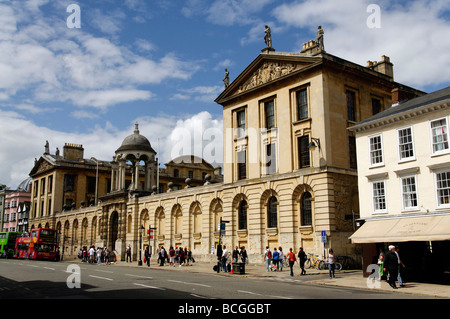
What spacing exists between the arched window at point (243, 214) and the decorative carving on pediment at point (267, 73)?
10067mm

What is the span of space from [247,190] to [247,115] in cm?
669

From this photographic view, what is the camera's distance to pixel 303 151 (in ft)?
108

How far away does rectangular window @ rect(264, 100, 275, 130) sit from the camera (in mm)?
36031

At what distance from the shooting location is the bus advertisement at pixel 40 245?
54688 millimetres

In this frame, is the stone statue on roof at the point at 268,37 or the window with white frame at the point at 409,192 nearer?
the window with white frame at the point at 409,192

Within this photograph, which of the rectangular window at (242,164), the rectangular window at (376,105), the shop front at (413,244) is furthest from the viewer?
the rectangular window at (242,164)

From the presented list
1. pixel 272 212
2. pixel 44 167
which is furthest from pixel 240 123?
pixel 44 167

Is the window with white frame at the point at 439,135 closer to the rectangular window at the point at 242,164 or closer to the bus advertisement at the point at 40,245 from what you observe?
the rectangular window at the point at 242,164

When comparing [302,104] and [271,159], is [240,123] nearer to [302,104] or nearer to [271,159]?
[271,159]

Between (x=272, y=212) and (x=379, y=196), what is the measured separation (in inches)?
445

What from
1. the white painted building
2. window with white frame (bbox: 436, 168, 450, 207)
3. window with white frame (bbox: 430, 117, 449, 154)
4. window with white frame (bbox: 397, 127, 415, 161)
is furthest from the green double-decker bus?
window with white frame (bbox: 430, 117, 449, 154)

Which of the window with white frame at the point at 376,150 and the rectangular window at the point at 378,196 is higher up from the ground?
the window with white frame at the point at 376,150

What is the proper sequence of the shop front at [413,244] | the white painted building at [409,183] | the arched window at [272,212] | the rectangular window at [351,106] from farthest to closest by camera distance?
the arched window at [272,212], the rectangular window at [351,106], the white painted building at [409,183], the shop front at [413,244]

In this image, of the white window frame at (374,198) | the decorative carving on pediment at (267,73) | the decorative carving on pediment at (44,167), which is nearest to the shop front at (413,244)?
the white window frame at (374,198)
